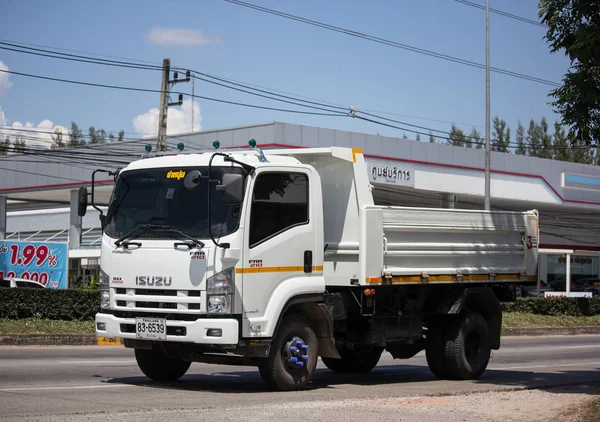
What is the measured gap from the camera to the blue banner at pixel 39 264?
80.1ft

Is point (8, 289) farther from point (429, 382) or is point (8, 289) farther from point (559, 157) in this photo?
point (559, 157)

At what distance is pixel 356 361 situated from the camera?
46.6 feet

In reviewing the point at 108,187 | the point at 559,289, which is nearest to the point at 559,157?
the point at 559,289

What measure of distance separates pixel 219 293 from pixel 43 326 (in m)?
11.6

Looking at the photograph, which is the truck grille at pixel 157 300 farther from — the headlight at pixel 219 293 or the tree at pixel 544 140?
the tree at pixel 544 140

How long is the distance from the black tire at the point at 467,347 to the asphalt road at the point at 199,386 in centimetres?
26

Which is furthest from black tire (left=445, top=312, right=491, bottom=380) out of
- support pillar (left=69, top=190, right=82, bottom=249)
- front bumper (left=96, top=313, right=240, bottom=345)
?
support pillar (left=69, top=190, right=82, bottom=249)

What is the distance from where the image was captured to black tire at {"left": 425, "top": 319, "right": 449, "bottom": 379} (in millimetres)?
13414

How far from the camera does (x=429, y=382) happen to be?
13.2 meters

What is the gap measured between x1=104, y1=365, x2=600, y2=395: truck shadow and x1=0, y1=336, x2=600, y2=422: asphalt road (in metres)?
0.01

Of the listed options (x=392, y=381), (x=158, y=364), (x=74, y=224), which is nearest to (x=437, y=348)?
(x=392, y=381)

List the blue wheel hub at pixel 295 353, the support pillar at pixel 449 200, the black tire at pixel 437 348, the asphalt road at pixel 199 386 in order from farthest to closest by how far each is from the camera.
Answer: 1. the support pillar at pixel 449 200
2. the black tire at pixel 437 348
3. the blue wheel hub at pixel 295 353
4. the asphalt road at pixel 199 386

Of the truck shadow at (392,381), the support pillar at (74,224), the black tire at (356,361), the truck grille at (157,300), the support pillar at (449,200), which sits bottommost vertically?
the truck shadow at (392,381)

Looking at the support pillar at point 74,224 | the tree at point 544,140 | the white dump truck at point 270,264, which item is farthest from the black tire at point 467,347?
the tree at point 544,140
